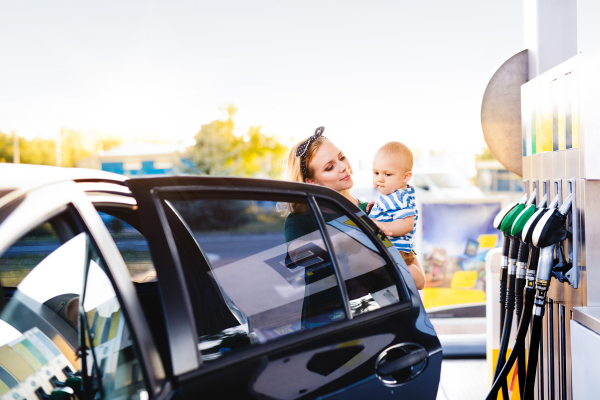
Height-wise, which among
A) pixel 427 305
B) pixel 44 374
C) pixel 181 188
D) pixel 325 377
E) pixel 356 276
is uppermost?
pixel 181 188

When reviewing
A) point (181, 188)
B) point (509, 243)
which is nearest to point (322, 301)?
point (181, 188)

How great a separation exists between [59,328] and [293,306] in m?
0.70

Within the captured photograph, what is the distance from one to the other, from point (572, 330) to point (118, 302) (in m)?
1.94

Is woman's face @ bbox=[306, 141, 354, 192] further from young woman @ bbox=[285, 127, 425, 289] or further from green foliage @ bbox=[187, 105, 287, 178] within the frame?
green foliage @ bbox=[187, 105, 287, 178]

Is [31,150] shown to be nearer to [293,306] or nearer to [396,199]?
[396,199]

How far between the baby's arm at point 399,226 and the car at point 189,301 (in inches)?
23.9

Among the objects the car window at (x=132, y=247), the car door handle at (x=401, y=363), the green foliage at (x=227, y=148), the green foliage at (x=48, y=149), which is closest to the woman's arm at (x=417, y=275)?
the car door handle at (x=401, y=363)

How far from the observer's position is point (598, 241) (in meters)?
2.14

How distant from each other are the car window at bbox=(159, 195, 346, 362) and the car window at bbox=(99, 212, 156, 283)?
0.12 meters

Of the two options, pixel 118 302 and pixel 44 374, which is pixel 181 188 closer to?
pixel 118 302

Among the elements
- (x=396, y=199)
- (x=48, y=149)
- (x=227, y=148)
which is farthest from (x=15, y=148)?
(x=396, y=199)

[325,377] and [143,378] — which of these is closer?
[143,378]

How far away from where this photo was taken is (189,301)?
4.07ft

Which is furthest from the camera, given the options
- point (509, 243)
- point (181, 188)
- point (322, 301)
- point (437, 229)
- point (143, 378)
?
point (437, 229)
